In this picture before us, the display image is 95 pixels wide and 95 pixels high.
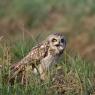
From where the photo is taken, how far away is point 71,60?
7645 mm

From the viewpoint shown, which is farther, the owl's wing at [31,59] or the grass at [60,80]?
the owl's wing at [31,59]

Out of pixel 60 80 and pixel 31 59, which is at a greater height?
pixel 31 59

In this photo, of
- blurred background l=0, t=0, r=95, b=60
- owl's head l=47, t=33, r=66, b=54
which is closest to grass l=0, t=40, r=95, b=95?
owl's head l=47, t=33, r=66, b=54

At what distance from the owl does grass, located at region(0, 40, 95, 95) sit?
0.10 meters

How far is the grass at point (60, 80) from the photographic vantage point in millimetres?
6668

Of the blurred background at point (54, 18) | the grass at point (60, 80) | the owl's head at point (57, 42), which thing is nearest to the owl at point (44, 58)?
the owl's head at point (57, 42)

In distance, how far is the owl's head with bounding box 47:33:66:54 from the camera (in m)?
Result: 7.27

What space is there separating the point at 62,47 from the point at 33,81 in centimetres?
65

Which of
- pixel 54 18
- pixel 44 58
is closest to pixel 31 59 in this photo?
pixel 44 58

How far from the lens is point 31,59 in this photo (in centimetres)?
739

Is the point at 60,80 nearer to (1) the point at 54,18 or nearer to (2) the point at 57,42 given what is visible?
(2) the point at 57,42

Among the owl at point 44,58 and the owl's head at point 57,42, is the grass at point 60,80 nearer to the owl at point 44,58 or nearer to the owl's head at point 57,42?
the owl at point 44,58

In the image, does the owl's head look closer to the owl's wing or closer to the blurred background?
the owl's wing

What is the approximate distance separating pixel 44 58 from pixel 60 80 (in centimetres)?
30
